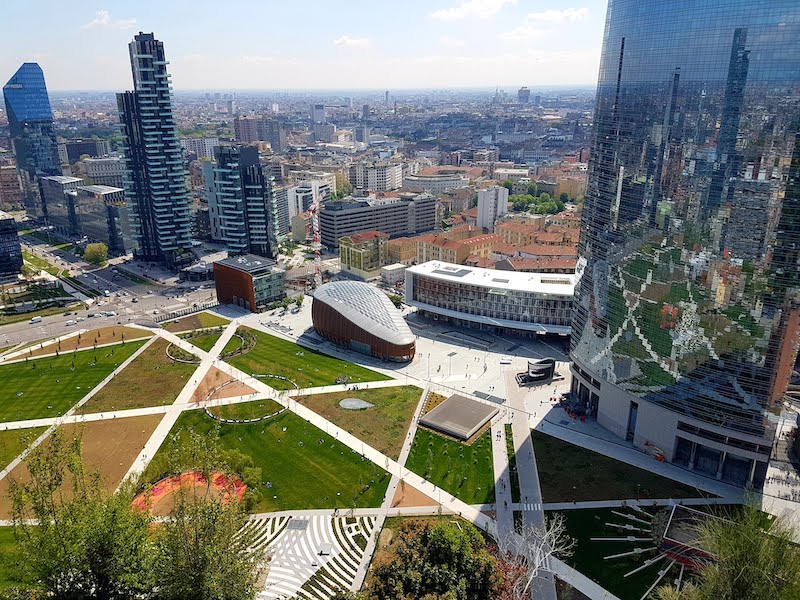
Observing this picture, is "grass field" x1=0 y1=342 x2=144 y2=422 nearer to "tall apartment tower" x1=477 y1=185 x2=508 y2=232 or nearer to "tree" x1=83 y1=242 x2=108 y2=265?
"tree" x1=83 y1=242 x2=108 y2=265

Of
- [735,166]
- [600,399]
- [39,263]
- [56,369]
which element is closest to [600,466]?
[600,399]

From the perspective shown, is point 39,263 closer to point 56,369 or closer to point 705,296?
point 56,369

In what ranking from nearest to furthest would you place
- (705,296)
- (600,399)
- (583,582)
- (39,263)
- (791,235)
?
1. (583,582)
2. (791,235)
3. (705,296)
4. (600,399)
5. (39,263)

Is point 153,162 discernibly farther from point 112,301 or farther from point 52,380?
point 52,380

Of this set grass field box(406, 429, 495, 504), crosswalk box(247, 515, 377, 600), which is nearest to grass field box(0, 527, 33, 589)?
crosswalk box(247, 515, 377, 600)

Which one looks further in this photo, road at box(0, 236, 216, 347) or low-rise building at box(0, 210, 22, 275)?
low-rise building at box(0, 210, 22, 275)

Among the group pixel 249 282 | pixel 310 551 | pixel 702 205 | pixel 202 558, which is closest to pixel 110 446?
pixel 310 551

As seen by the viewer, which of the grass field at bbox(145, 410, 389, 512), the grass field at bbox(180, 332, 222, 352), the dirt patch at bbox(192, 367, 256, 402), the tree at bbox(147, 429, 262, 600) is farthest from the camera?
the grass field at bbox(180, 332, 222, 352)
